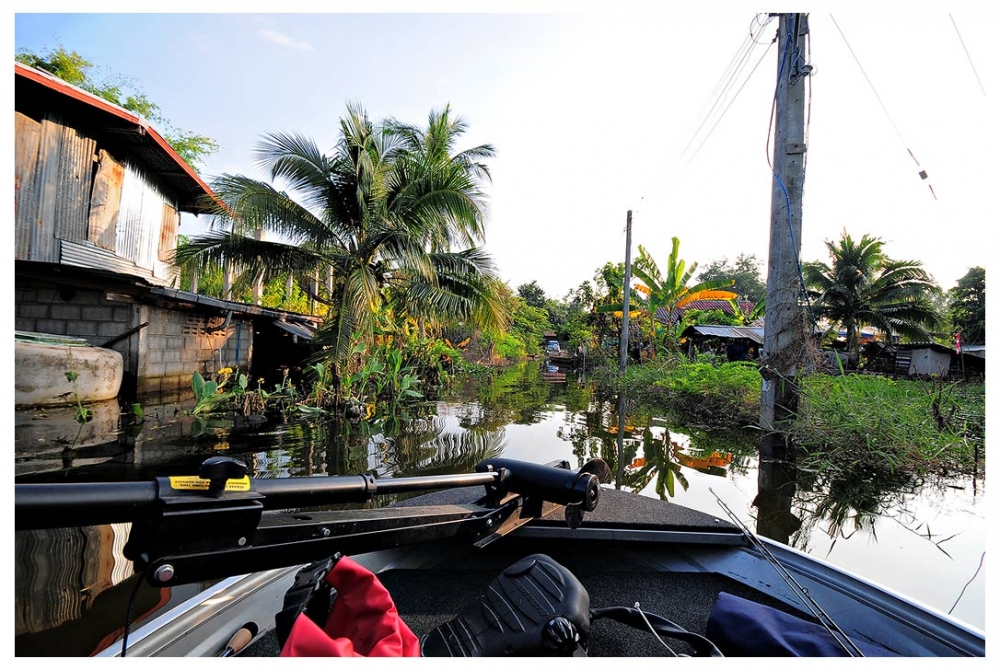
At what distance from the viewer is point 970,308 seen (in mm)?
18016

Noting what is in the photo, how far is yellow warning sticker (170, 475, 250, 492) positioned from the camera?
84cm

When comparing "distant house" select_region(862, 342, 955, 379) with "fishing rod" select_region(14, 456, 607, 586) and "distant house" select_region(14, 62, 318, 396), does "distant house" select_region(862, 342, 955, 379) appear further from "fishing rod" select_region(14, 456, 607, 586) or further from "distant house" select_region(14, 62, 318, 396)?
"distant house" select_region(14, 62, 318, 396)

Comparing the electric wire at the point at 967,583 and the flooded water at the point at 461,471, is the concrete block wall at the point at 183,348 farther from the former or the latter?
the electric wire at the point at 967,583

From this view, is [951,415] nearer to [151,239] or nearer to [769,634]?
[769,634]

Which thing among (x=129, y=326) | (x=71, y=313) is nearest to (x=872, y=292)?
(x=129, y=326)

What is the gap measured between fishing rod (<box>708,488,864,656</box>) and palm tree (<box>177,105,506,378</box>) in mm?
7086

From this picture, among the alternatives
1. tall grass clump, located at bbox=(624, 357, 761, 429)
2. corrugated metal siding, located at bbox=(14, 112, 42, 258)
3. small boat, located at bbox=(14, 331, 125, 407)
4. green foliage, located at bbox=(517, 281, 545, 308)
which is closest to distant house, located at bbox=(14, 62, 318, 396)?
corrugated metal siding, located at bbox=(14, 112, 42, 258)

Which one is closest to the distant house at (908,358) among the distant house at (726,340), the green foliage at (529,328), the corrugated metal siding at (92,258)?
the distant house at (726,340)

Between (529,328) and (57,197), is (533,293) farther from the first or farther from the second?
(57,197)

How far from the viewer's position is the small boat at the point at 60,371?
644 centimetres

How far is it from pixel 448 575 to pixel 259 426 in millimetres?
5881

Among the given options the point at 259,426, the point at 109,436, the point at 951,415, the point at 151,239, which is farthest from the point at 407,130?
the point at 951,415

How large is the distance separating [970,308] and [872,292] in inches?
128
